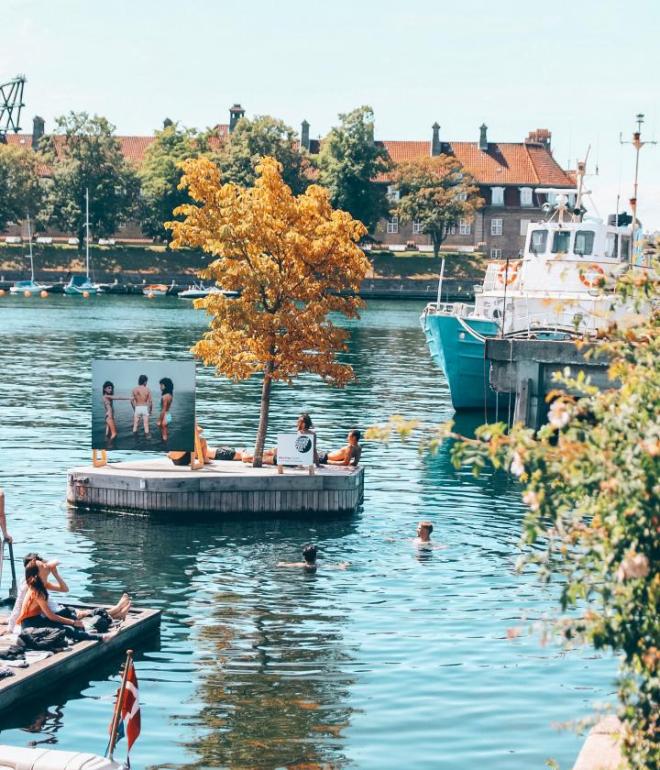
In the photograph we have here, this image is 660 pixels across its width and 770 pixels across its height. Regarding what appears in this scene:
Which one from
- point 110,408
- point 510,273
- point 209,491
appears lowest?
point 209,491

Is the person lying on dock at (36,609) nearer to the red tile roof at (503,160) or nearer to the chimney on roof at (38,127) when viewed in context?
the red tile roof at (503,160)

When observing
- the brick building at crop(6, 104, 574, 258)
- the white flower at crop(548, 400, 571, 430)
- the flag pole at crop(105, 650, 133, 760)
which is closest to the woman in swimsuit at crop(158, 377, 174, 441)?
the flag pole at crop(105, 650, 133, 760)

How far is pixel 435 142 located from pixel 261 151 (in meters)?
34.6

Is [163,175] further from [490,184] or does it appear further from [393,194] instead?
[490,184]

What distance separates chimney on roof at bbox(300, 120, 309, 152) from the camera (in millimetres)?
179125

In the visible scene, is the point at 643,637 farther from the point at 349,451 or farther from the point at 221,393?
the point at 221,393

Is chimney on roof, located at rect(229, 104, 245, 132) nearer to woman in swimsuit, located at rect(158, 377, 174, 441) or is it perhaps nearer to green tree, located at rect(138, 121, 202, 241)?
green tree, located at rect(138, 121, 202, 241)

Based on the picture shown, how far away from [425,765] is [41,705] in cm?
528

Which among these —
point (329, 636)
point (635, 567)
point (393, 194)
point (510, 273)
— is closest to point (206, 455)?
point (329, 636)

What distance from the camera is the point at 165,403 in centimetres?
3341

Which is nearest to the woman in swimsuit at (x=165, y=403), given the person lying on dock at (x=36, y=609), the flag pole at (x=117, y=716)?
the person lying on dock at (x=36, y=609)

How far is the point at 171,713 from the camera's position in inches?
793

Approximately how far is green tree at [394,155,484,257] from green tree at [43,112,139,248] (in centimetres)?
2988

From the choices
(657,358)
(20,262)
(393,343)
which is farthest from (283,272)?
(20,262)
